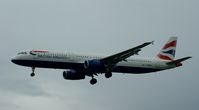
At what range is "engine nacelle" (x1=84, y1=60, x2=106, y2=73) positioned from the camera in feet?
290

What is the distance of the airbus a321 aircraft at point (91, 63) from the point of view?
3413 inches

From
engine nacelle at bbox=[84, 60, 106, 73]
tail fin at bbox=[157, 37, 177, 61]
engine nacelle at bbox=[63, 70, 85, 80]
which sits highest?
tail fin at bbox=[157, 37, 177, 61]

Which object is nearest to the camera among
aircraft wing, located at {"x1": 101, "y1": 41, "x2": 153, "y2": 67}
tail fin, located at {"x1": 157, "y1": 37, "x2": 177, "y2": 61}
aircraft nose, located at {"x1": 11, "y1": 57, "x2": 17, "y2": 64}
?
aircraft nose, located at {"x1": 11, "y1": 57, "x2": 17, "y2": 64}

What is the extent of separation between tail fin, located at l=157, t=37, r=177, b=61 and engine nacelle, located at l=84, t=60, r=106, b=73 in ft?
51.5

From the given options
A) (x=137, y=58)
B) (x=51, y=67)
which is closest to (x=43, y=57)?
(x=51, y=67)

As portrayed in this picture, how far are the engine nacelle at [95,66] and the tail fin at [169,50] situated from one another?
618 inches

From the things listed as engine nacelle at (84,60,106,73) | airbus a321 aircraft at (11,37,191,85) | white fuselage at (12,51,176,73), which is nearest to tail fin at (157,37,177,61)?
airbus a321 aircraft at (11,37,191,85)

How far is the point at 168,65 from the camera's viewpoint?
Result: 318 feet

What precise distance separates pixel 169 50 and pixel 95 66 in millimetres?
19915

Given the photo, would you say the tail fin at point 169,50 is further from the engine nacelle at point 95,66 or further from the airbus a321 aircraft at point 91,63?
the engine nacelle at point 95,66

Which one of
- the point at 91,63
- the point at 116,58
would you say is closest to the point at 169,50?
the point at 116,58

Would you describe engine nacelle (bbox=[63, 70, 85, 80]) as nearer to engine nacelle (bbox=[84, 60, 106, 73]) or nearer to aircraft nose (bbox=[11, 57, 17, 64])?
engine nacelle (bbox=[84, 60, 106, 73])

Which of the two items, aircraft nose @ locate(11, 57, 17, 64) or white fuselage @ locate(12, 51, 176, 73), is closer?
white fuselage @ locate(12, 51, 176, 73)

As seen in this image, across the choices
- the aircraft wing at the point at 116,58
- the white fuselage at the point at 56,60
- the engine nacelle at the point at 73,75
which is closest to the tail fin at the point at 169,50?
the white fuselage at the point at 56,60
